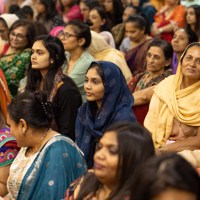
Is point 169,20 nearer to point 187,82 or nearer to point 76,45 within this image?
point 76,45

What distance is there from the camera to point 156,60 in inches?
223

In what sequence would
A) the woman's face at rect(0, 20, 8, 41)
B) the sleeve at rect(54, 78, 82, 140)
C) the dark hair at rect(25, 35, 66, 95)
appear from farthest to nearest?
the woman's face at rect(0, 20, 8, 41)
the dark hair at rect(25, 35, 66, 95)
the sleeve at rect(54, 78, 82, 140)

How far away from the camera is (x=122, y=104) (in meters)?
4.49

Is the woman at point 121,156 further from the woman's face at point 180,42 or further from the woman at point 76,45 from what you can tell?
the woman's face at point 180,42

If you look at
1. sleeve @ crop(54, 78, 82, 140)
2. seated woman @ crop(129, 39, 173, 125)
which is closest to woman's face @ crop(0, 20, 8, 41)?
seated woman @ crop(129, 39, 173, 125)

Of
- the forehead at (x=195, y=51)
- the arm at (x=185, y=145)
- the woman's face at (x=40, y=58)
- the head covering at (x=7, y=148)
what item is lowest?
the arm at (x=185, y=145)

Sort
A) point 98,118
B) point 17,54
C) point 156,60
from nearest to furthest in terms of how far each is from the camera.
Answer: point 98,118 < point 156,60 < point 17,54

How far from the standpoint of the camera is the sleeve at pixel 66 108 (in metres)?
5.08

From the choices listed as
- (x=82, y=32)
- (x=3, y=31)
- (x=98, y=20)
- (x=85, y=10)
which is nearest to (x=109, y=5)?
(x=85, y=10)

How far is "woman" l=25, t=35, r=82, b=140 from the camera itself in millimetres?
5090

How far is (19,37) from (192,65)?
7.84ft

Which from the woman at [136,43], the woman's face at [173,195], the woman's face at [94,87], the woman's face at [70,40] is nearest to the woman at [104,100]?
the woman's face at [94,87]

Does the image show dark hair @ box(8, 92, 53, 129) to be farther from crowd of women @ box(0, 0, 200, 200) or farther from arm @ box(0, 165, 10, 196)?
arm @ box(0, 165, 10, 196)

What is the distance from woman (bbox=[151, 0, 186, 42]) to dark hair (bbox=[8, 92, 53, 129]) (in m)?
4.68
